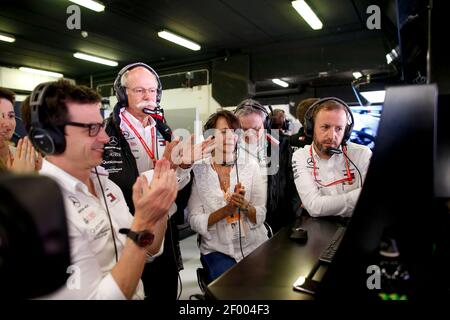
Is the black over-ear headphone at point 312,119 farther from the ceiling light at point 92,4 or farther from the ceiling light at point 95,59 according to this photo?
the ceiling light at point 95,59

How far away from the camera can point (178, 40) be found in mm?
6281

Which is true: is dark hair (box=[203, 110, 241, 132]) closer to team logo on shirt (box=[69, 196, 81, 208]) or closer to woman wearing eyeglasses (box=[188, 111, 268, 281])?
woman wearing eyeglasses (box=[188, 111, 268, 281])

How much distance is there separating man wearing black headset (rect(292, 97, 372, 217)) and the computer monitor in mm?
966

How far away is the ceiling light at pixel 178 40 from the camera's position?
5.91m

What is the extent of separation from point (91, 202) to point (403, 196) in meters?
0.95

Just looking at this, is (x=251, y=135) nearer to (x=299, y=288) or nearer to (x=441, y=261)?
(x=299, y=288)

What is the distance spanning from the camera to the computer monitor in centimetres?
61

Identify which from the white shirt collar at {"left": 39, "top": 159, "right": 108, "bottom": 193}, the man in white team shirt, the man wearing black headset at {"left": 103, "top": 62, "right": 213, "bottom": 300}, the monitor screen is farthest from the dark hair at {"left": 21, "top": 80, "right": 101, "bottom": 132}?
the monitor screen

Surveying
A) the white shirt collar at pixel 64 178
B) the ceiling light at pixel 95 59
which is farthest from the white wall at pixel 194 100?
the white shirt collar at pixel 64 178

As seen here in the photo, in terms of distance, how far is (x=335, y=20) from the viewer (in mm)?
5387

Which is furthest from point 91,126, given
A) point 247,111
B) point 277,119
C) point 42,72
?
point 42,72

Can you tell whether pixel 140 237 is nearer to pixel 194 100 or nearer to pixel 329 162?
pixel 329 162

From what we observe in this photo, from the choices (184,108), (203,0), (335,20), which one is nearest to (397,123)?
(203,0)

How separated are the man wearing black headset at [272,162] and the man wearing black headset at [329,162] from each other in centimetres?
42
